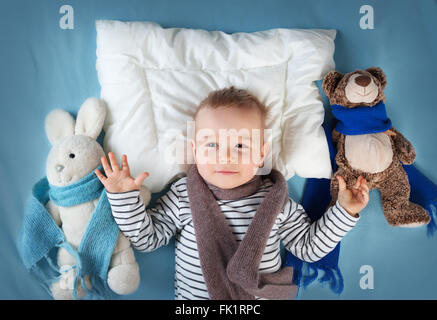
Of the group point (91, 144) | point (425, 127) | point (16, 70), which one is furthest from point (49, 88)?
point (425, 127)

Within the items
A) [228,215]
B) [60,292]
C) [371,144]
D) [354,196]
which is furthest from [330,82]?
[60,292]

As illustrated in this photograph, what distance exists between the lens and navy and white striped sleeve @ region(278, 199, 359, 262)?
3.10 feet

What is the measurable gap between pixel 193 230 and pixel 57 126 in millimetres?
456

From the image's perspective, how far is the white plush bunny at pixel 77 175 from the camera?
2.89 feet

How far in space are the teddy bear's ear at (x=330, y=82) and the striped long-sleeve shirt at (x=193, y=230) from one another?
12.2 inches

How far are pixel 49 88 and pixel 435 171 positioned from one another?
1.18 m

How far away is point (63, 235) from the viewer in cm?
90

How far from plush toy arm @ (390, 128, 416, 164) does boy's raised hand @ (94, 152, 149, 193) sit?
2.36ft

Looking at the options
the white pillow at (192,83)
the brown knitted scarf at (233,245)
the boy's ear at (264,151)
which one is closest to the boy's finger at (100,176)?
the white pillow at (192,83)

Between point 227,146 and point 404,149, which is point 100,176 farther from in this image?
point 404,149

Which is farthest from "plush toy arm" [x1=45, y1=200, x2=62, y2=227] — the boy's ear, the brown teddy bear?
the brown teddy bear

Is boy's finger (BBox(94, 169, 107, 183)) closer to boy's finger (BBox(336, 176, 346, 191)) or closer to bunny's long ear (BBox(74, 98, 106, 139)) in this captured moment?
bunny's long ear (BBox(74, 98, 106, 139))

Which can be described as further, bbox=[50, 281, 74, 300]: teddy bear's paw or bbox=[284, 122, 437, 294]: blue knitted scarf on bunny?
bbox=[284, 122, 437, 294]: blue knitted scarf on bunny

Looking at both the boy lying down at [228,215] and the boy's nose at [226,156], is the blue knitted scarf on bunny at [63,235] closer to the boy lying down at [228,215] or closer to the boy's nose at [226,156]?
the boy lying down at [228,215]
